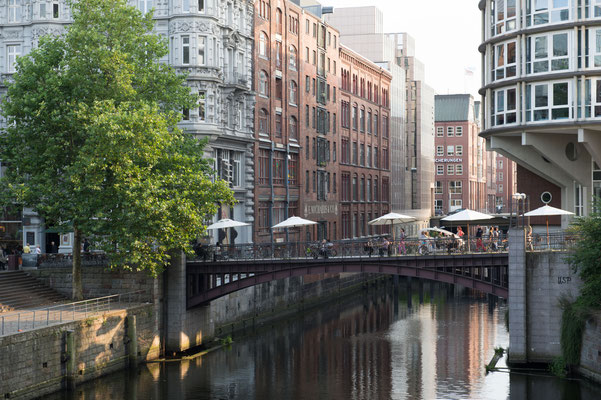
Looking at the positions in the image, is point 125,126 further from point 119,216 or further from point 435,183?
point 435,183

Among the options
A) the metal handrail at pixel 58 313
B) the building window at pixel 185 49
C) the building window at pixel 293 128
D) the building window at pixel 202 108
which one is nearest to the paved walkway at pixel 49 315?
the metal handrail at pixel 58 313

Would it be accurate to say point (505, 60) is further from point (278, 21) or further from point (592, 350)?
point (278, 21)

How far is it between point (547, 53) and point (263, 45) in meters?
26.7

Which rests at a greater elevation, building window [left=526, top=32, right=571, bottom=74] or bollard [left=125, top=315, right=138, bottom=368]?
building window [left=526, top=32, right=571, bottom=74]

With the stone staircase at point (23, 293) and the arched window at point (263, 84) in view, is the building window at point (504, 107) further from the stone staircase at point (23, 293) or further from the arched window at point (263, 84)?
the stone staircase at point (23, 293)

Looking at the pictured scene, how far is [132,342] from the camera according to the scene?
46.2m

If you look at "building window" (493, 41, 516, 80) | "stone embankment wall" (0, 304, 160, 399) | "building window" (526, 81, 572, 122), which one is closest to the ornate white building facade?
"stone embankment wall" (0, 304, 160, 399)

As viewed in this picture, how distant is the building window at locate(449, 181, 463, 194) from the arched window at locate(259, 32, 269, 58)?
83.5 metres

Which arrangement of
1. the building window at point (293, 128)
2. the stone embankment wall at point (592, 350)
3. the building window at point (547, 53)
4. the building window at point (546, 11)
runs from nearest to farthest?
the stone embankment wall at point (592, 350) < the building window at point (547, 53) < the building window at point (546, 11) < the building window at point (293, 128)

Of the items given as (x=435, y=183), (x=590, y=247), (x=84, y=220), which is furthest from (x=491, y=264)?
(x=435, y=183)

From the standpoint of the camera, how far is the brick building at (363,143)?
3750 inches

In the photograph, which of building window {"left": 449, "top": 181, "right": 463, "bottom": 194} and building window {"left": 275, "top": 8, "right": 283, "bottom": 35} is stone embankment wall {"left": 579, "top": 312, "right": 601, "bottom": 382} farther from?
building window {"left": 449, "top": 181, "right": 463, "bottom": 194}

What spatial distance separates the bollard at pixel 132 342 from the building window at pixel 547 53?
2786cm

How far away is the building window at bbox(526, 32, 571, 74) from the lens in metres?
52.0
